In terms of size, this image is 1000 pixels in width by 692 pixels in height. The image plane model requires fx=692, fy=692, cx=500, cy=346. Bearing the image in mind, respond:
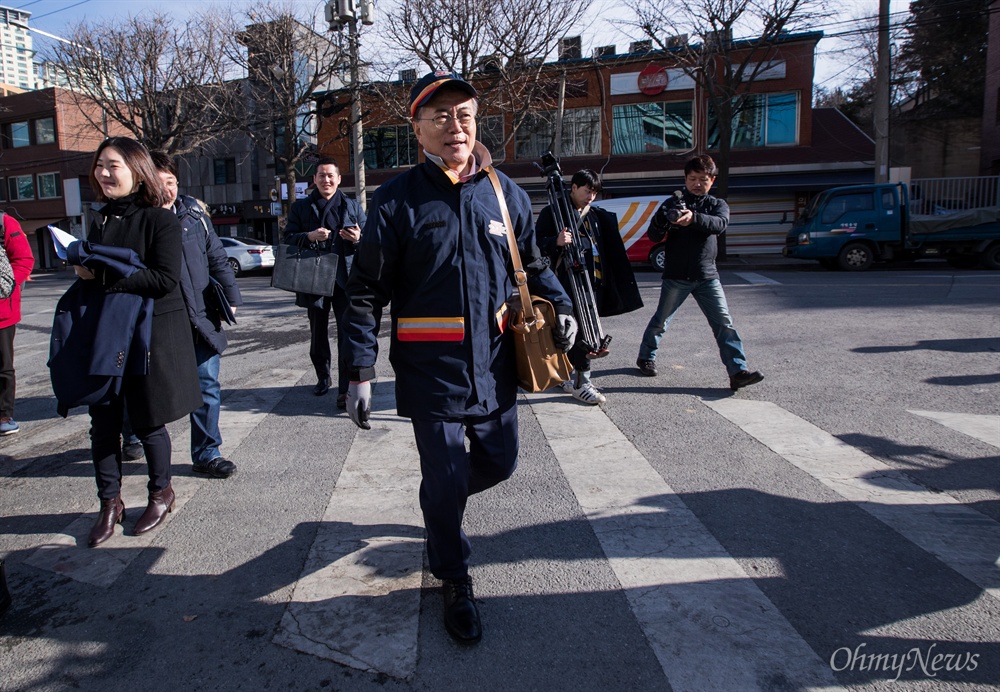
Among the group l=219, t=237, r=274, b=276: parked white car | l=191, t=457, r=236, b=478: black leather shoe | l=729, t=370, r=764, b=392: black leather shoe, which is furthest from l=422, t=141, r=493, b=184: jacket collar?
l=219, t=237, r=274, b=276: parked white car

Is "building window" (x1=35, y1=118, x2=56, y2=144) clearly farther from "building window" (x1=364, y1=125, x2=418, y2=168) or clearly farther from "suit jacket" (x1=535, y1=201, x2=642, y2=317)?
"suit jacket" (x1=535, y1=201, x2=642, y2=317)

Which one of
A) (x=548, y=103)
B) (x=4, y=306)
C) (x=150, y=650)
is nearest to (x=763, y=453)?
(x=150, y=650)

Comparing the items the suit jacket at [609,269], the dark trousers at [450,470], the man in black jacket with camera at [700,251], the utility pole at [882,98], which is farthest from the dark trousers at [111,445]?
the utility pole at [882,98]

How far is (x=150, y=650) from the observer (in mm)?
2422

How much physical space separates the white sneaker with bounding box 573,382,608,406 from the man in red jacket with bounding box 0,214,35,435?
164 inches

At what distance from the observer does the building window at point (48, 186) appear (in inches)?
1604

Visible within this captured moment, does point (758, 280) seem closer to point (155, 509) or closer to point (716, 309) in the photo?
point (716, 309)

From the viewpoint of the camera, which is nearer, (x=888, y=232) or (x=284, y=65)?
(x=888, y=232)

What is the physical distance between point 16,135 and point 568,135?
1379 inches

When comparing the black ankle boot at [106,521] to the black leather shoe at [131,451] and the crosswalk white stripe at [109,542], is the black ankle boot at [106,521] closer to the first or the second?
the crosswalk white stripe at [109,542]

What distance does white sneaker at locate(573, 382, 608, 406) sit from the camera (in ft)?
17.8

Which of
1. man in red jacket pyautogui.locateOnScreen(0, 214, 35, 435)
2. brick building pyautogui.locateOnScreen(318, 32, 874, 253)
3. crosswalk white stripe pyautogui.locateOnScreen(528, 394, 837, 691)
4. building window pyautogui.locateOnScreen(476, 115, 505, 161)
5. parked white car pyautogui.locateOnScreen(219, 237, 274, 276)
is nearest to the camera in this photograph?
crosswalk white stripe pyautogui.locateOnScreen(528, 394, 837, 691)

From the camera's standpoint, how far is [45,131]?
133 ft

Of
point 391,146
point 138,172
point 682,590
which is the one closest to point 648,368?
point 682,590
